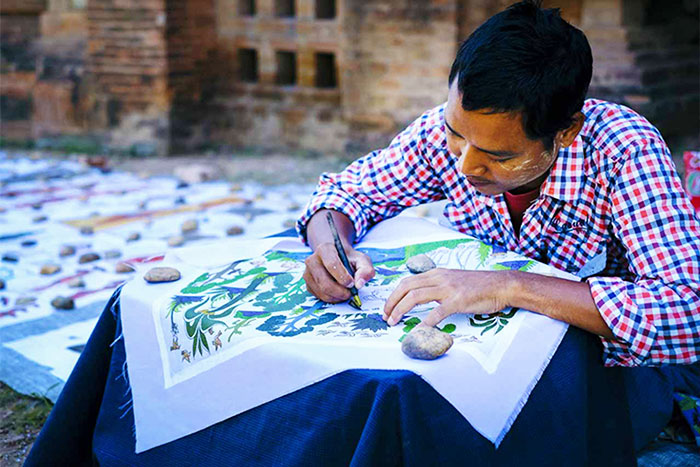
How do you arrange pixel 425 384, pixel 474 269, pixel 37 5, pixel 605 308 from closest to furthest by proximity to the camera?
pixel 425 384 < pixel 605 308 < pixel 474 269 < pixel 37 5

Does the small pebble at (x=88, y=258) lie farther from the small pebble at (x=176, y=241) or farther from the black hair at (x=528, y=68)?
the black hair at (x=528, y=68)

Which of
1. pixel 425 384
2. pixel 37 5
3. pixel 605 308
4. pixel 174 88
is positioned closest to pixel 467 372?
pixel 425 384

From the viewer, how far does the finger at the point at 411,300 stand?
6.08ft

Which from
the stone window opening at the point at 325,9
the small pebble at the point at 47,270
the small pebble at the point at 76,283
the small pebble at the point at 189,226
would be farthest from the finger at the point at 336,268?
the stone window opening at the point at 325,9

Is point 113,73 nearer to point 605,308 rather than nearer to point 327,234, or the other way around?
point 327,234

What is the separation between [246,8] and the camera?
→ 25.0 ft

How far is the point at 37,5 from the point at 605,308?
7.38 metres

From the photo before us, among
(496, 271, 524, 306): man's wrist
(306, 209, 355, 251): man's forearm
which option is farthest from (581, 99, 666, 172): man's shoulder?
(306, 209, 355, 251): man's forearm

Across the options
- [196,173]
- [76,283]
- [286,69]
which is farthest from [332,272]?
[286,69]

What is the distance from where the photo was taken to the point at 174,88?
7.42 metres

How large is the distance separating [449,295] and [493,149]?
366 mm

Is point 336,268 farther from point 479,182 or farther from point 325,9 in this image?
point 325,9

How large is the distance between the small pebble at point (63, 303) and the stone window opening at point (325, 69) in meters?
4.03

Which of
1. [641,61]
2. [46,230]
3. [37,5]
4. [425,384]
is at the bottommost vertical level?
[46,230]
